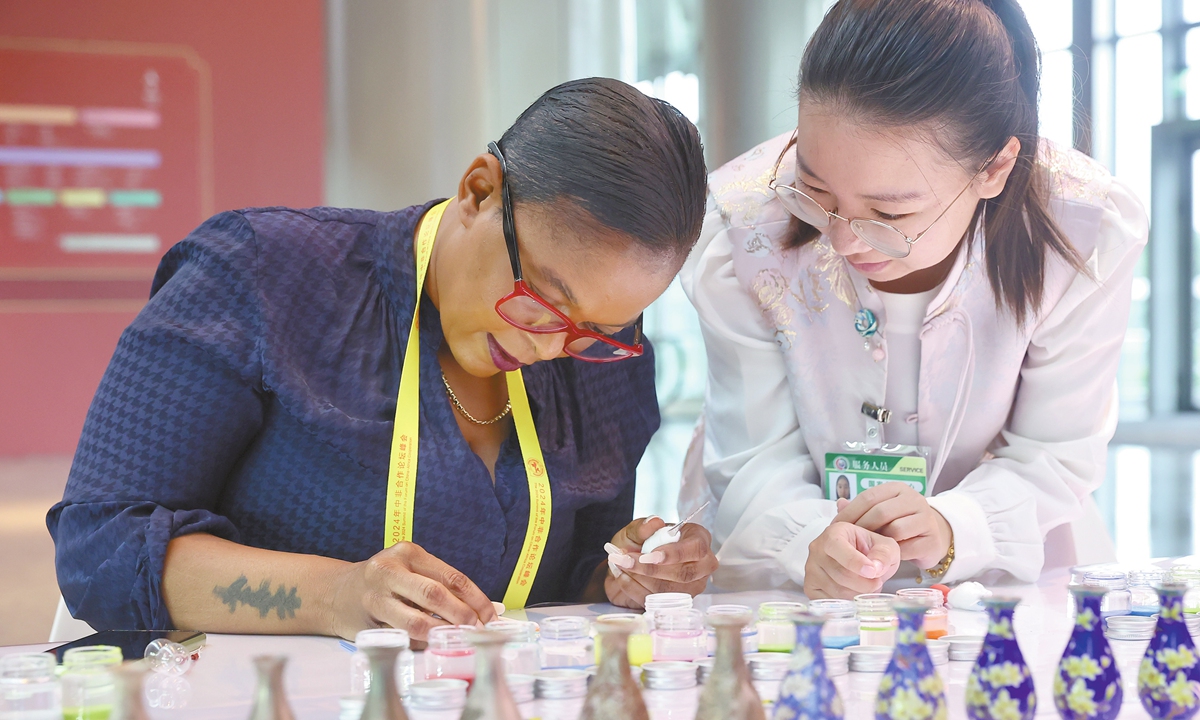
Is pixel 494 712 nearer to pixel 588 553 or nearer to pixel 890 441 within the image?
pixel 588 553

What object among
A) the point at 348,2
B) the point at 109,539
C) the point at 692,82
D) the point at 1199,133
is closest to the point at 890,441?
the point at 109,539

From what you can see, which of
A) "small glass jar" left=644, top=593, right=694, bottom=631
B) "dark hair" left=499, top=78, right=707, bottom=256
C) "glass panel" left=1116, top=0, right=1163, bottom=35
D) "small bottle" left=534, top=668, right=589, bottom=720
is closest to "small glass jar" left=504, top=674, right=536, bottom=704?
"small bottle" left=534, top=668, right=589, bottom=720

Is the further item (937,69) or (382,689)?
Result: (937,69)

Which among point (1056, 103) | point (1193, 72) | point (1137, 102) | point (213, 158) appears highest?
point (1193, 72)

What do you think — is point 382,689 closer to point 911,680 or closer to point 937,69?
point 911,680

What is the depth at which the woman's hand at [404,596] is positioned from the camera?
4.20ft

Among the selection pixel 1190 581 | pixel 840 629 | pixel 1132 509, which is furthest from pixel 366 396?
pixel 1132 509

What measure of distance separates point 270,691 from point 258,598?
55 cm

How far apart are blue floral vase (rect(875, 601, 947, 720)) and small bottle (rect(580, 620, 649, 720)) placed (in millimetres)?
213

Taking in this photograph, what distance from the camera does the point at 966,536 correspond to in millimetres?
1755

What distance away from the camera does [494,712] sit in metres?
0.88

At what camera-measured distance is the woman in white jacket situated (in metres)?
1.64

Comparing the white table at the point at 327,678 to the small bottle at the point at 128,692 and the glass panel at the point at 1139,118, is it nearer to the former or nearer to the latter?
the small bottle at the point at 128,692

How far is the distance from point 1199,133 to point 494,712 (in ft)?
34.2
